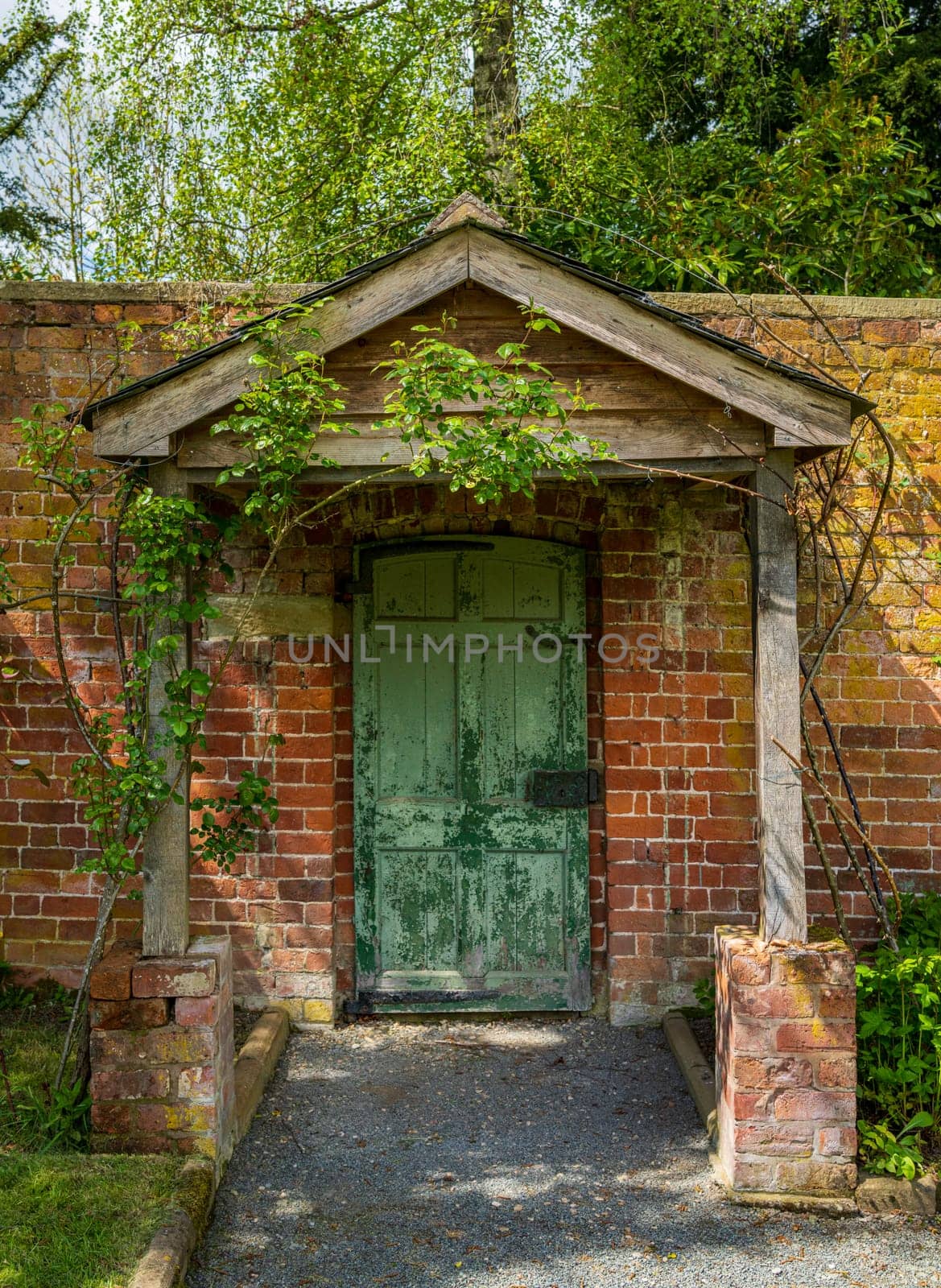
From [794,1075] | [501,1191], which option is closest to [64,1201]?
[501,1191]

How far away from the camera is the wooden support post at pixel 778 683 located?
3.79 metres

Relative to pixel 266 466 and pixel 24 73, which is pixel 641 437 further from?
pixel 24 73

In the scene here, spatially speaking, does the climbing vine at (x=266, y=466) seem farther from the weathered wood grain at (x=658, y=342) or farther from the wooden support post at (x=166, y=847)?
the weathered wood grain at (x=658, y=342)

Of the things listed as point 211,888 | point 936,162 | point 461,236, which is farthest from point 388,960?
point 936,162

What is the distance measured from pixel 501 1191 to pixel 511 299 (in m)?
3.13

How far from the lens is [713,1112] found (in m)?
4.12

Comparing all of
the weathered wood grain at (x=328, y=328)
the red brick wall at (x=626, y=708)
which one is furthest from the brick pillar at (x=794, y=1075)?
the weathered wood grain at (x=328, y=328)

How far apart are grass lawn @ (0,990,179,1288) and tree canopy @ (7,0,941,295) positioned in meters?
6.56

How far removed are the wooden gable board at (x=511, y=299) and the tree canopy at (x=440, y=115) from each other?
4.75 m

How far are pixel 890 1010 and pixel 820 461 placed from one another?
236 cm

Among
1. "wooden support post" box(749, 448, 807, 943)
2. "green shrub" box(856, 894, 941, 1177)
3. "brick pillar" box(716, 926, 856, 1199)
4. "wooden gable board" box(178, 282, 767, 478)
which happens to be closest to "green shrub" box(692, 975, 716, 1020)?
"green shrub" box(856, 894, 941, 1177)

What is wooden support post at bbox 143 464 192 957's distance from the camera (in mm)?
3771

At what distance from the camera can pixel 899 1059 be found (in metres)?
3.90

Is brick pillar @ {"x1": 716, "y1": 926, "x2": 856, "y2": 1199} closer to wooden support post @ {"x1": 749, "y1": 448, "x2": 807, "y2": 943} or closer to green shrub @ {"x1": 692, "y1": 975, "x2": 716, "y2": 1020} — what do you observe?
wooden support post @ {"x1": 749, "y1": 448, "x2": 807, "y2": 943}
